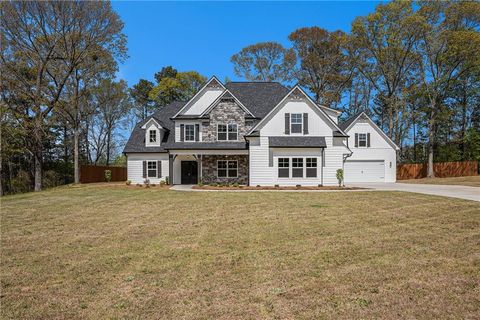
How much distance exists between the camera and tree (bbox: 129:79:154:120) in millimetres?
47375

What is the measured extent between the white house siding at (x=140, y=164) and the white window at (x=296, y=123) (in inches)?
468

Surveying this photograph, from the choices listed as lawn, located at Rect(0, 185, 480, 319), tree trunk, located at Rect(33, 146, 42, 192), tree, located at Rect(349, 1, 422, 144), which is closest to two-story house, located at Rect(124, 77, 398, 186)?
tree trunk, located at Rect(33, 146, 42, 192)

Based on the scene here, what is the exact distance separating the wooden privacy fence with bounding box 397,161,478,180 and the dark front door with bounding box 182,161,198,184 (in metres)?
23.8

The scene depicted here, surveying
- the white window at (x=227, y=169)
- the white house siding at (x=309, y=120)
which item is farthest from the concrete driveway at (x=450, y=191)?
the white window at (x=227, y=169)

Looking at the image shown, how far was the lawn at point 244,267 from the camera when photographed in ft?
Result: 12.0

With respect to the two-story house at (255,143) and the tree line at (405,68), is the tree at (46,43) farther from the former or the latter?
the tree line at (405,68)

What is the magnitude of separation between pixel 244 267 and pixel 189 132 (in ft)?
67.9

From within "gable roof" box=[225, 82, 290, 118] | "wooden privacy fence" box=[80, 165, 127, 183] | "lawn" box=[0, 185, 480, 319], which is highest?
"gable roof" box=[225, 82, 290, 118]

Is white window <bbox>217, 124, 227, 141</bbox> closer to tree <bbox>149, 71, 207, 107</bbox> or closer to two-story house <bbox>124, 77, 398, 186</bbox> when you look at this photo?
two-story house <bbox>124, 77, 398, 186</bbox>

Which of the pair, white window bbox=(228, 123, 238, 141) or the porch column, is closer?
white window bbox=(228, 123, 238, 141)

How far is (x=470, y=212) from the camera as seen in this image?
32.0ft

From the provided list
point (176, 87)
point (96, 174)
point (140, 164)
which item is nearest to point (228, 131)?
point (140, 164)

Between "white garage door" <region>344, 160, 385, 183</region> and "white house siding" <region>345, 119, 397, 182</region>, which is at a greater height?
"white house siding" <region>345, 119, 397, 182</region>

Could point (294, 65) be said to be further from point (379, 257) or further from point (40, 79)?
point (379, 257)
